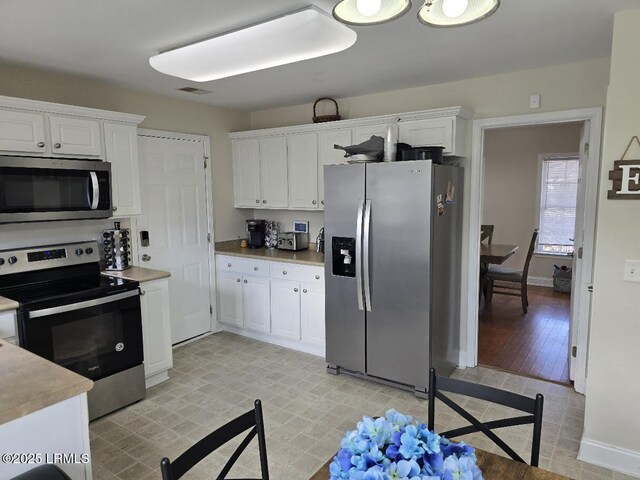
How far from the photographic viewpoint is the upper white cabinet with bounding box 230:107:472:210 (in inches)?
132

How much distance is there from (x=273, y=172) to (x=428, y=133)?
166 centimetres

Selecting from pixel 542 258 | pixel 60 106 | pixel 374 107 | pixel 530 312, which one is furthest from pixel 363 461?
pixel 542 258

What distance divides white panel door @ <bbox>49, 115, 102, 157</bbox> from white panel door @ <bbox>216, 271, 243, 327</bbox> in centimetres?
182

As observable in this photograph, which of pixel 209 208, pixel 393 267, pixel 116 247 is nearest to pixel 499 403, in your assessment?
pixel 393 267

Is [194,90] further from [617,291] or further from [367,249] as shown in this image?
[617,291]

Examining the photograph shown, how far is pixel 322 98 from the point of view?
161 inches

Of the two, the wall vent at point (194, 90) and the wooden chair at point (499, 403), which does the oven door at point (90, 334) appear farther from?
the wooden chair at point (499, 403)

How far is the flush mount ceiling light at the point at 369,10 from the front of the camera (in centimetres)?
134

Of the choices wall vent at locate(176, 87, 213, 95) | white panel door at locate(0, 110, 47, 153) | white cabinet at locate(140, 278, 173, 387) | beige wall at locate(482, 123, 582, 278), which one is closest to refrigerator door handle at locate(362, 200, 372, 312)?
white cabinet at locate(140, 278, 173, 387)

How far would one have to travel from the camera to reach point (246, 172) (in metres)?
4.58

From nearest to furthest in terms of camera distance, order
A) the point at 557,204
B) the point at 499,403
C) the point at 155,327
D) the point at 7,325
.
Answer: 1. the point at 499,403
2. the point at 7,325
3. the point at 155,327
4. the point at 557,204

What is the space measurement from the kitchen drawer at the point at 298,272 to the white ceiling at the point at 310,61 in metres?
1.57

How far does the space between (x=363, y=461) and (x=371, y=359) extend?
2.48 m

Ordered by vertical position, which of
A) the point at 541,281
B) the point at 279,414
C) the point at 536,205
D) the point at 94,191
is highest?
the point at 94,191
